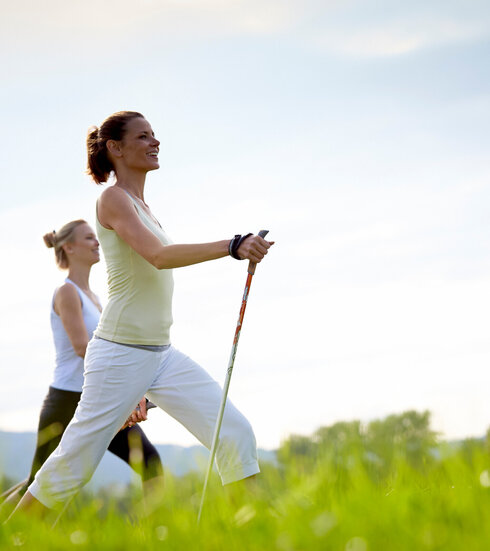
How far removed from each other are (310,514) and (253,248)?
149cm

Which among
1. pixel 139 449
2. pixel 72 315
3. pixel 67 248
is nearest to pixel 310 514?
pixel 139 449

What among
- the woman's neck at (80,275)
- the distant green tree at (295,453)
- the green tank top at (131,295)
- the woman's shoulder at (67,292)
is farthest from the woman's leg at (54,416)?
the distant green tree at (295,453)

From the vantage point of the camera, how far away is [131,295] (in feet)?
14.2

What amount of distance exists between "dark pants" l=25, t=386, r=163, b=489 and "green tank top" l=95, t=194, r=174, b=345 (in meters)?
1.23

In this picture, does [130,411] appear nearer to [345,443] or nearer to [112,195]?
[112,195]

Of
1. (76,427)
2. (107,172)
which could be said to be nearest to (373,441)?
(76,427)

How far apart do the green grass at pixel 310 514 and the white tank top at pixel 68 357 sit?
2.49 metres

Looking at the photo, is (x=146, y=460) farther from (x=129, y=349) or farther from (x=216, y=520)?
(x=216, y=520)

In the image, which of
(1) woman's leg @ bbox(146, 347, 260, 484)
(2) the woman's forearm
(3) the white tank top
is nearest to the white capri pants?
(1) woman's leg @ bbox(146, 347, 260, 484)

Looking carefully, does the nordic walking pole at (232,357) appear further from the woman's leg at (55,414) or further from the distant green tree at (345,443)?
the woman's leg at (55,414)

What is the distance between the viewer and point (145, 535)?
2893mm

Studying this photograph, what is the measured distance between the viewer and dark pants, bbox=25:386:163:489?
5.38 meters

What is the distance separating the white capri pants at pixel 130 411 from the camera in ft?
13.6

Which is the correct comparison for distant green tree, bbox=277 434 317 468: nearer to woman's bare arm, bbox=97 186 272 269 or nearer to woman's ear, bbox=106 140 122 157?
woman's bare arm, bbox=97 186 272 269
